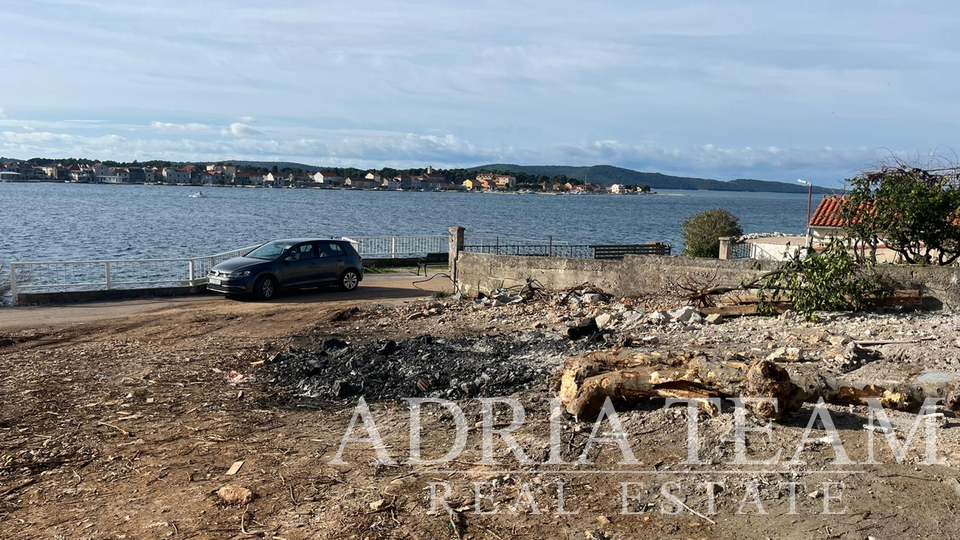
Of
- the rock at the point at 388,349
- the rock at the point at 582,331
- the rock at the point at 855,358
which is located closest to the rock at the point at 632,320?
the rock at the point at 582,331

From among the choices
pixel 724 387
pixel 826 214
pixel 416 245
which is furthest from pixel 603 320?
pixel 826 214

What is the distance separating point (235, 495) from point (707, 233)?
28115 millimetres

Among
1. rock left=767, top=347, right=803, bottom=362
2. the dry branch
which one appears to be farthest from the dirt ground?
rock left=767, top=347, right=803, bottom=362

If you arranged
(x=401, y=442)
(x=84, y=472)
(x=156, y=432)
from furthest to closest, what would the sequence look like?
(x=156, y=432), (x=401, y=442), (x=84, y=472)

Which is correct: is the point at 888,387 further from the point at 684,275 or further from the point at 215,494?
the point at 684,275

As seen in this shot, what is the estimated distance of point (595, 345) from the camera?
31.1ft

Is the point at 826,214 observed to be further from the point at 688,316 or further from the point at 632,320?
the point at 632,320

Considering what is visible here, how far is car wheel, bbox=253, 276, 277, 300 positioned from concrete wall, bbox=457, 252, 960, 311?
15.1ft

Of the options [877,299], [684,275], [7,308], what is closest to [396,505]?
[877,299]

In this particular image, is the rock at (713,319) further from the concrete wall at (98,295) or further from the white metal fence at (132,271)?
the concrete wall at (98,295)

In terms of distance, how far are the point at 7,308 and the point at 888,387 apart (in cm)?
1688

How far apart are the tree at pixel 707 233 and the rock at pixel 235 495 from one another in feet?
89.7

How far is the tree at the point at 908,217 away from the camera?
12.7 meters

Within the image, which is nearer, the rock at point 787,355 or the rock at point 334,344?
the rock at point 787,355
